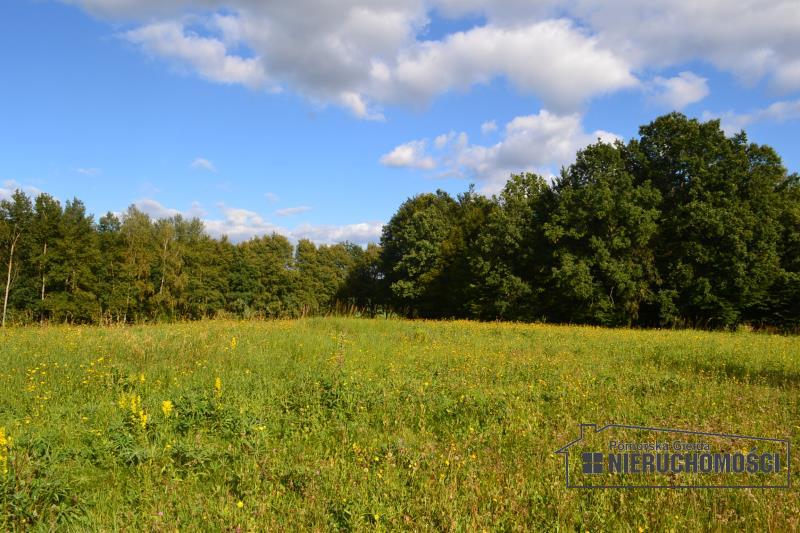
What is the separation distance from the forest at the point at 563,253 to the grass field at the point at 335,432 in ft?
27.3

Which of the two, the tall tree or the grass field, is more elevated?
the tall tree

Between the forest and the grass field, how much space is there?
8328mm

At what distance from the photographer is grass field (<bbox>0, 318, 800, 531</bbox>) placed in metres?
3.42

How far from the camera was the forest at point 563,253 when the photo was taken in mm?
24734

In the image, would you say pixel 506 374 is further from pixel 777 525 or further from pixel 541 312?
pixel 541 312

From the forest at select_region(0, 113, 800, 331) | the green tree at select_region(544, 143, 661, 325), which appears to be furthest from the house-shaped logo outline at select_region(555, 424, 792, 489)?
the green tree at select_region(544, 143, 661, 325)

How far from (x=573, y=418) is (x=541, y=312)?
2620 centimetres

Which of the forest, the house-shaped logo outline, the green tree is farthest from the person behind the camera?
the green tree

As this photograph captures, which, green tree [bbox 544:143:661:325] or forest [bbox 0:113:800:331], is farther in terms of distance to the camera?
green tree [bbox 544:143:661:325]

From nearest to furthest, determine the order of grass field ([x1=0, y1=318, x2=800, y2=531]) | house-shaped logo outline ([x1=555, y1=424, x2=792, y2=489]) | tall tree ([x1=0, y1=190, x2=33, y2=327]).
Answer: grass field ([x1=0, y1=318, x2=800, y2=531])
house-shaped logo outline ([x1=555, y1=424, x2=792, y2=489])
tall tree ([x1=0, y1=190, x2=33, y2=327])

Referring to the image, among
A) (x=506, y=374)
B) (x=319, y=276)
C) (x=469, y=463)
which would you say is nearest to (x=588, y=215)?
(x=506, y=374)

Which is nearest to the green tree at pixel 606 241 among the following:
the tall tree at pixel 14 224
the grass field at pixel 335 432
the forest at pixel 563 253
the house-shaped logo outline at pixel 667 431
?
the forest at pixel 563 253

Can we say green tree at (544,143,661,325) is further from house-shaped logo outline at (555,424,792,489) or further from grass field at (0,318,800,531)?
house-shaped logo outline at (555,424,792,489)

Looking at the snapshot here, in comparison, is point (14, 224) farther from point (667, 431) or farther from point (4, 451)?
point (667, 431)
